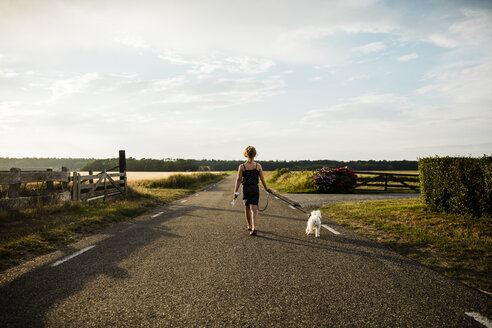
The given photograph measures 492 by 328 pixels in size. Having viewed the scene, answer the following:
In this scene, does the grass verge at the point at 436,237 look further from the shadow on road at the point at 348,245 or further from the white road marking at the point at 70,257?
the white road marking at the point at 70,257

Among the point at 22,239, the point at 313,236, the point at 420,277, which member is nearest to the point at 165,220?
the point at 22,239

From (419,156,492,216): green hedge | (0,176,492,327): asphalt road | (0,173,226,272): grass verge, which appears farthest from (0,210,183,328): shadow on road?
(419,156,492,216): green hedge

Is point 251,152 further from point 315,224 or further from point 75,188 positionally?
A: point 75,188

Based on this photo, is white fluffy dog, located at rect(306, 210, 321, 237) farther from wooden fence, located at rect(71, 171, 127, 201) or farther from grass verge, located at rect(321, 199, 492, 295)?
wooden fence, located at rect(71, 171, 127, 201)

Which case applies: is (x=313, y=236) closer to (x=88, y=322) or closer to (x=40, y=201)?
(x=88, y=322)

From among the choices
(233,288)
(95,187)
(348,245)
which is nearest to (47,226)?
(95,187)

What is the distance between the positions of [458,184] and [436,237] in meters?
2.64

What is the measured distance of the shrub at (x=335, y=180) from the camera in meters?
22.2

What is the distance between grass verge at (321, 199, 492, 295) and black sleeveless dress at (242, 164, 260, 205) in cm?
295

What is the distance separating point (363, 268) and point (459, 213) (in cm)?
589

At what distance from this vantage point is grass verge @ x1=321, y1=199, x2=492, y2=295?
15.9ft

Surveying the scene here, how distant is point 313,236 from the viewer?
714 cm

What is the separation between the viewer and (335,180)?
2234 cm

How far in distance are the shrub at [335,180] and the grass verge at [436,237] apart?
1125 centimetres
